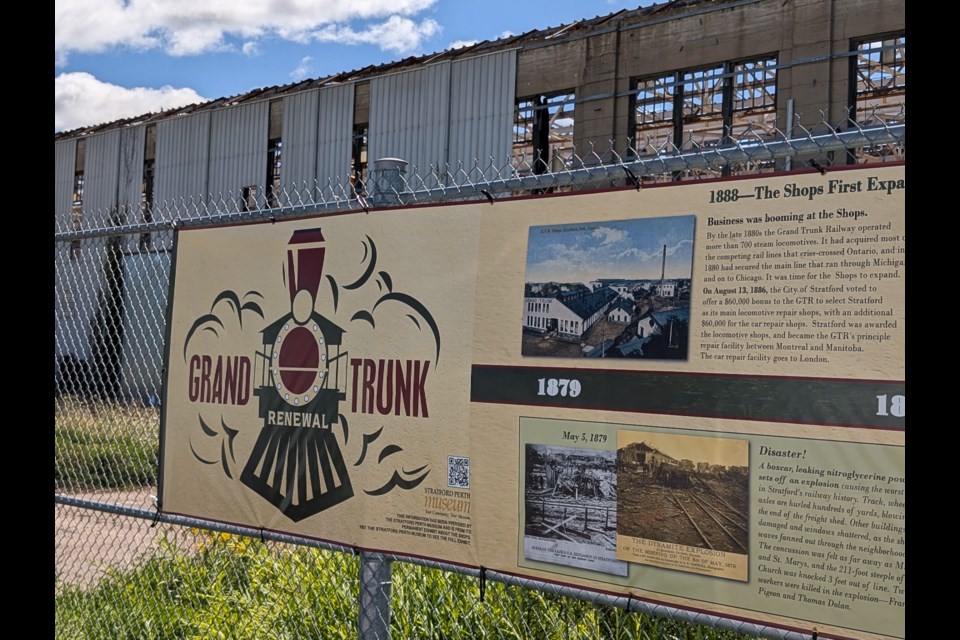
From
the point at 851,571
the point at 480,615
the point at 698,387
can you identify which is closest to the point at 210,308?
the point at 480,615

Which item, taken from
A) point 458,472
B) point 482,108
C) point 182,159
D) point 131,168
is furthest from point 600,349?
point 131,168

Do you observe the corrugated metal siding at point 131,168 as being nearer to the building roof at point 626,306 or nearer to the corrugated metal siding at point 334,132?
the corrugated metal siding at point 334,132

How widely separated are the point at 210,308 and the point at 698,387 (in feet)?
7.90

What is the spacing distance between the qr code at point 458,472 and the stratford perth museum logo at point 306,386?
4.7 inches

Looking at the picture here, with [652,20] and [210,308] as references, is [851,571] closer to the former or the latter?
[210,308]

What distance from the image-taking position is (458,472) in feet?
10.8

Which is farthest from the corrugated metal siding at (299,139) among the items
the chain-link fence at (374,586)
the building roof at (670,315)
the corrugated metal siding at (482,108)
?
the building roof at (670,315)

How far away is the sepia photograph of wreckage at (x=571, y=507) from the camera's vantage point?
2.94 metres

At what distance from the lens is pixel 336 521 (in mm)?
3635

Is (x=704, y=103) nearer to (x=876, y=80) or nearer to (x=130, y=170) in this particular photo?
(x=876, y=80)

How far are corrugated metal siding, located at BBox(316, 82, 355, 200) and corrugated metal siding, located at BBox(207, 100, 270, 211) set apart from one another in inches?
70.7

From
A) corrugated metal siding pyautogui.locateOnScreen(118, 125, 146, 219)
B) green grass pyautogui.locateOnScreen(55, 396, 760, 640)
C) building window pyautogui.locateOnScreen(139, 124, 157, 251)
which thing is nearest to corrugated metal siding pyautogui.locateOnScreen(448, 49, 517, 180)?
building window pyautogui.locateOnScreen(139, 124, 157, 251)

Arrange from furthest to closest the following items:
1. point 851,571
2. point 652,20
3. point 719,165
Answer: point 652,20 → point 719,165 → point 851,571
